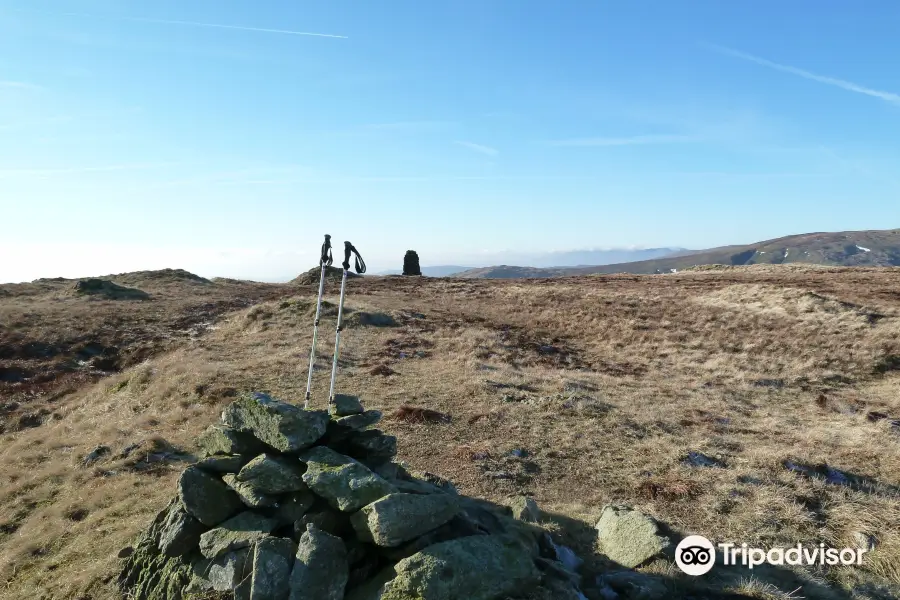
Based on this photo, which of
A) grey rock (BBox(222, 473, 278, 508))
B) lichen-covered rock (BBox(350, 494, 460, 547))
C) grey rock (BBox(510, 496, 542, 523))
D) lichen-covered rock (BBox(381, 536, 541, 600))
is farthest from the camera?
grey rock (BBox(510, 496, 542, 523))

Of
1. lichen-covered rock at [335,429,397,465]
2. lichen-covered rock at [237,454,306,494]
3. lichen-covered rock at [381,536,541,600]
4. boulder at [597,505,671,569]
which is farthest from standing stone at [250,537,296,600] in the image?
boulder at [597,505,671,569]

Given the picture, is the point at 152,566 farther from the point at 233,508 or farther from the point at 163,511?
the point at 233,508

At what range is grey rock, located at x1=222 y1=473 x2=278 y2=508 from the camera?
7953 millimetres

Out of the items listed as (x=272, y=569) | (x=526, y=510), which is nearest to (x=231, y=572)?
(x=272, y=569)

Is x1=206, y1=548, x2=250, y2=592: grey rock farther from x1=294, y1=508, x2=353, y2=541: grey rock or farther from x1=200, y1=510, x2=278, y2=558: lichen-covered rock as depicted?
x1=294, y1=508, x2=353, y2=541: grey rock

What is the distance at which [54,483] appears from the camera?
14.0 meters

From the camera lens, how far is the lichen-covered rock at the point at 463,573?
6.35 m

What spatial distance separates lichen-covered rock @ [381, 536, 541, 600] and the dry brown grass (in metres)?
3.48

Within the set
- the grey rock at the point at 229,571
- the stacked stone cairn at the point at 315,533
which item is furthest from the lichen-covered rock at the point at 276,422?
the grey rock at the point at 229,571

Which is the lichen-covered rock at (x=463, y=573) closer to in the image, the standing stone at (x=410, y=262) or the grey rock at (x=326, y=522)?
the grey rock at (x=326, y=522)

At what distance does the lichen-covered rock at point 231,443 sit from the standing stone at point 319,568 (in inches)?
104

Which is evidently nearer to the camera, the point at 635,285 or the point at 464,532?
the point at 464,532

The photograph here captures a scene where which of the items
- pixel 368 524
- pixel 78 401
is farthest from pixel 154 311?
pixel 368 524

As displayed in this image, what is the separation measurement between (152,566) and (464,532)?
5131 millimetres
